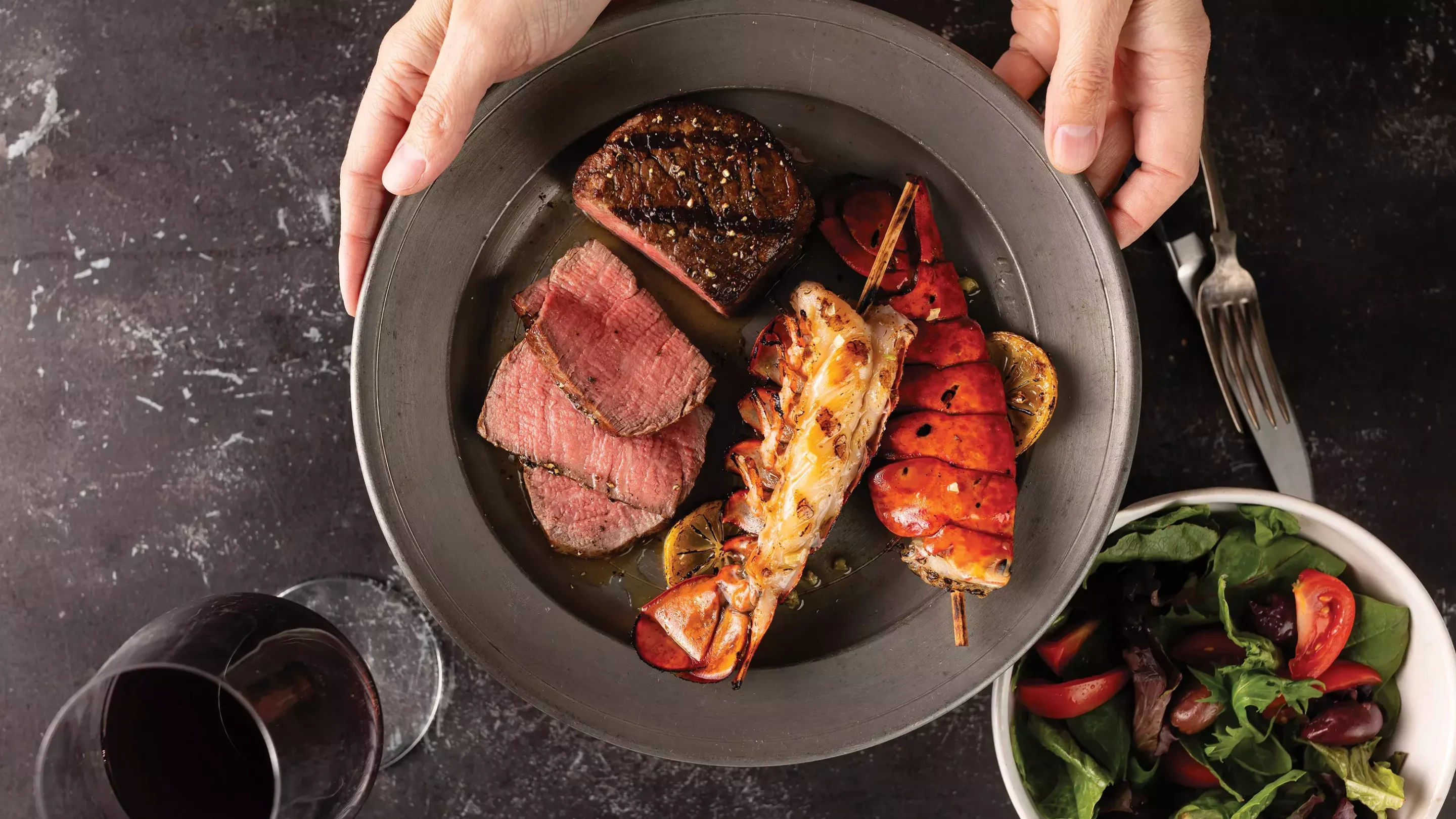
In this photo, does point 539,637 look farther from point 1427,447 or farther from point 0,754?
point 1427,447

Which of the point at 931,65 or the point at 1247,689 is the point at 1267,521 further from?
the point at 931,65

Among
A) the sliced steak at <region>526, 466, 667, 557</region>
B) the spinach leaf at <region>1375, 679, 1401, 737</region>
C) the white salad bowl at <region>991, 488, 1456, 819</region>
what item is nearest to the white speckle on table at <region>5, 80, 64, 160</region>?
the sliced steak at <region>526, 466, 667, 557</region>

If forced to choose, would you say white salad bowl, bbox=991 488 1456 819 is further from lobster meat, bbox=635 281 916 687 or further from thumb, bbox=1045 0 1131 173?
thumb, bbox=1045 0 1131 173

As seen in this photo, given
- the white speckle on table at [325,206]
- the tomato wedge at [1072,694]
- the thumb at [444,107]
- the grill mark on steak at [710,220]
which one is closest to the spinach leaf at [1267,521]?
the tomato wedge at [1072,694]

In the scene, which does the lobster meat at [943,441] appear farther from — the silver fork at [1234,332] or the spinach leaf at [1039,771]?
the silver fork at [1234,332]

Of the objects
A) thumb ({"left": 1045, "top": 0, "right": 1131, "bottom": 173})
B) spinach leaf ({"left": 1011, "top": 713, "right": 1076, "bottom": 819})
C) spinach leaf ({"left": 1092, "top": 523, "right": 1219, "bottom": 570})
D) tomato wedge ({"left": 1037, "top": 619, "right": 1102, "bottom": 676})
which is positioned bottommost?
spinach leaf ({"left": 1011, "top": 713, "right": 1076, "bottom": 819})
